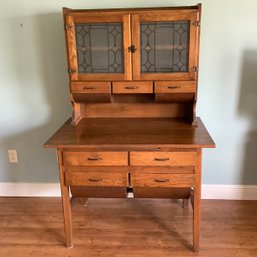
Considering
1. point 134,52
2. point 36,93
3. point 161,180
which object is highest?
point 134,52

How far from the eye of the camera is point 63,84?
7.34 ft

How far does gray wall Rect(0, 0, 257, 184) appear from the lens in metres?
2.04

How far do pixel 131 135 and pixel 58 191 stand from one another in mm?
1074

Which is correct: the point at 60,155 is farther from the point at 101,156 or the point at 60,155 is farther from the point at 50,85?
the point at 50,85

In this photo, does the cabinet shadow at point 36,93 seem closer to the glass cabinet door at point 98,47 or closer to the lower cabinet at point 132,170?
the glass cabinet door at point 98,47

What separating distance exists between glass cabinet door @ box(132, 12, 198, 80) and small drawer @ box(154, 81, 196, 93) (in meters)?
0.03

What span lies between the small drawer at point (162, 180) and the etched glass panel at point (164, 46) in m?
0.69

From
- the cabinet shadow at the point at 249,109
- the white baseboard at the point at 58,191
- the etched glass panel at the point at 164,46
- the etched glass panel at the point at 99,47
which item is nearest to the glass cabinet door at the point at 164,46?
the etched glass panel at the point at 164,46

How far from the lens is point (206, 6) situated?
78.7 inches

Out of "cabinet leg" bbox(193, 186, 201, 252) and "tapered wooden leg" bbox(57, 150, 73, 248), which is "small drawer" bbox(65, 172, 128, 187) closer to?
"tapered wooden leg" bbox(57, 150, 73, 248)

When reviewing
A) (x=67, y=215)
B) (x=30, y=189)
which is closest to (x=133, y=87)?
(x=67, y=215)

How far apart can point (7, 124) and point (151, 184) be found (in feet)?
4.43

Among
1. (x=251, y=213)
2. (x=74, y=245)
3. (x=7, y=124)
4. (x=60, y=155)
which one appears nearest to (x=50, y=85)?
(x=7, y=124)

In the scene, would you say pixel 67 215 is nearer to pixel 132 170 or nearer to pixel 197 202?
pixel 132 170
